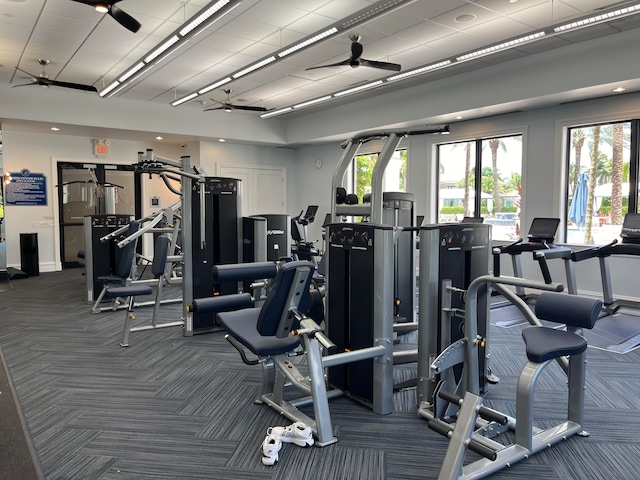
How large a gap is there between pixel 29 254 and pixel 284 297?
8.46 meters

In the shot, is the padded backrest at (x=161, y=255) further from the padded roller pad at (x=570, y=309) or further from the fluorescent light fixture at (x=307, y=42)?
the padded roller pad at (x=570, y=309)

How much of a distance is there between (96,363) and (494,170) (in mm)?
6857

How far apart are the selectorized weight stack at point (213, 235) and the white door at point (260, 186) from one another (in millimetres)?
5911

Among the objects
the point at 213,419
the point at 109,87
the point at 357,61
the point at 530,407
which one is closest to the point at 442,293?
the point at 530,407

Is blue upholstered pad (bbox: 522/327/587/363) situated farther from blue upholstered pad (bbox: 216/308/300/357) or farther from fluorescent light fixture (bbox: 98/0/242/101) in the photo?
fluorescent light fixture (bbox: 98/0/242/101)

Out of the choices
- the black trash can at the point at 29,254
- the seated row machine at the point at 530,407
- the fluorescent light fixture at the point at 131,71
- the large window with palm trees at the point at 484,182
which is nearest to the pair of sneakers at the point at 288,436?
the seated row machine at the point at 530,407

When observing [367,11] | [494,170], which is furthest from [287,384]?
[494,170]

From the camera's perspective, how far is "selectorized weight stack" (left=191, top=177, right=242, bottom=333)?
4.93 m

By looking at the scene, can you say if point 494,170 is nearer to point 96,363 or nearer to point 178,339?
point 178,339

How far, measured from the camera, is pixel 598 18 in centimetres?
458

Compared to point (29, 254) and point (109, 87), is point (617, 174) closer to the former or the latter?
point (109, 87)

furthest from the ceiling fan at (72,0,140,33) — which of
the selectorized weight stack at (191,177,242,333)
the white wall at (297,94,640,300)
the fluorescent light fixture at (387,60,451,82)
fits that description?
the white wall at (297,94,640,300)

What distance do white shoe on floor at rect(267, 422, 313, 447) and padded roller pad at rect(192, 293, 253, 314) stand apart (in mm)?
821

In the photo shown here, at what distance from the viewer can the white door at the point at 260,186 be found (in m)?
11.1
